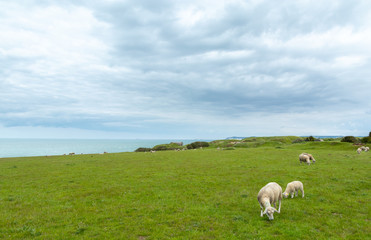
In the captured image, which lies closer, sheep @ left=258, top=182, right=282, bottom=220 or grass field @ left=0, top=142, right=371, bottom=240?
grass field @ left=0, top=142, right=371, bottom=240

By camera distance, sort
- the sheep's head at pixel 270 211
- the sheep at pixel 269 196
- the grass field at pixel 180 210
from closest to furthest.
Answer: the grass field at pixel 180 210 → the sheep's head at pixel 270 211 → the sheep at pixel 269 196

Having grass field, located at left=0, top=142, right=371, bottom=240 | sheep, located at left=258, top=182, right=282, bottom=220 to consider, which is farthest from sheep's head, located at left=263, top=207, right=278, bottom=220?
grass field, located at left=0, top=142, right=371, bottom=240

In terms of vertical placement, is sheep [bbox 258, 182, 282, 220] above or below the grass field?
above

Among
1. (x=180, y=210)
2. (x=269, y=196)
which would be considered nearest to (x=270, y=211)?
(x=269, y=196)

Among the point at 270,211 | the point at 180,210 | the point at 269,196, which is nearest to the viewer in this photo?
the point at 270,211

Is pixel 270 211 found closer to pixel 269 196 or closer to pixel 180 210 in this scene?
pixel 269 196

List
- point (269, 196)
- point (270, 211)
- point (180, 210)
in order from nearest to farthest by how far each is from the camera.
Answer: point (270, 211) → point (269, 196) → point (180, 210)

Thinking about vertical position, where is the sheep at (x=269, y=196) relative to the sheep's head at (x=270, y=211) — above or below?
above

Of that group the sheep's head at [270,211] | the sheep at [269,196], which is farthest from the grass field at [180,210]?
the sheep at [269,196]

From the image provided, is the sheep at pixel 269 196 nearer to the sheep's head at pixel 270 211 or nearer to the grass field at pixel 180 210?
the sheep's head at pixel 270 211

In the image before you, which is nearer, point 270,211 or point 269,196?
point 270,211

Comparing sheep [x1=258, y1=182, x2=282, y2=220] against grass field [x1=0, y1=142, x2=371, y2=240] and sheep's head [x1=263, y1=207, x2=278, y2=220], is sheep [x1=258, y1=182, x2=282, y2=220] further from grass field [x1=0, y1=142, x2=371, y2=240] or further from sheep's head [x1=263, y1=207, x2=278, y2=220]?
grass field [x1=0, y1=142, x2=371, y2=240]

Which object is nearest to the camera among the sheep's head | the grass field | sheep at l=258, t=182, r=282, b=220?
the grass field

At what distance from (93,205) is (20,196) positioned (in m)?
8.54
